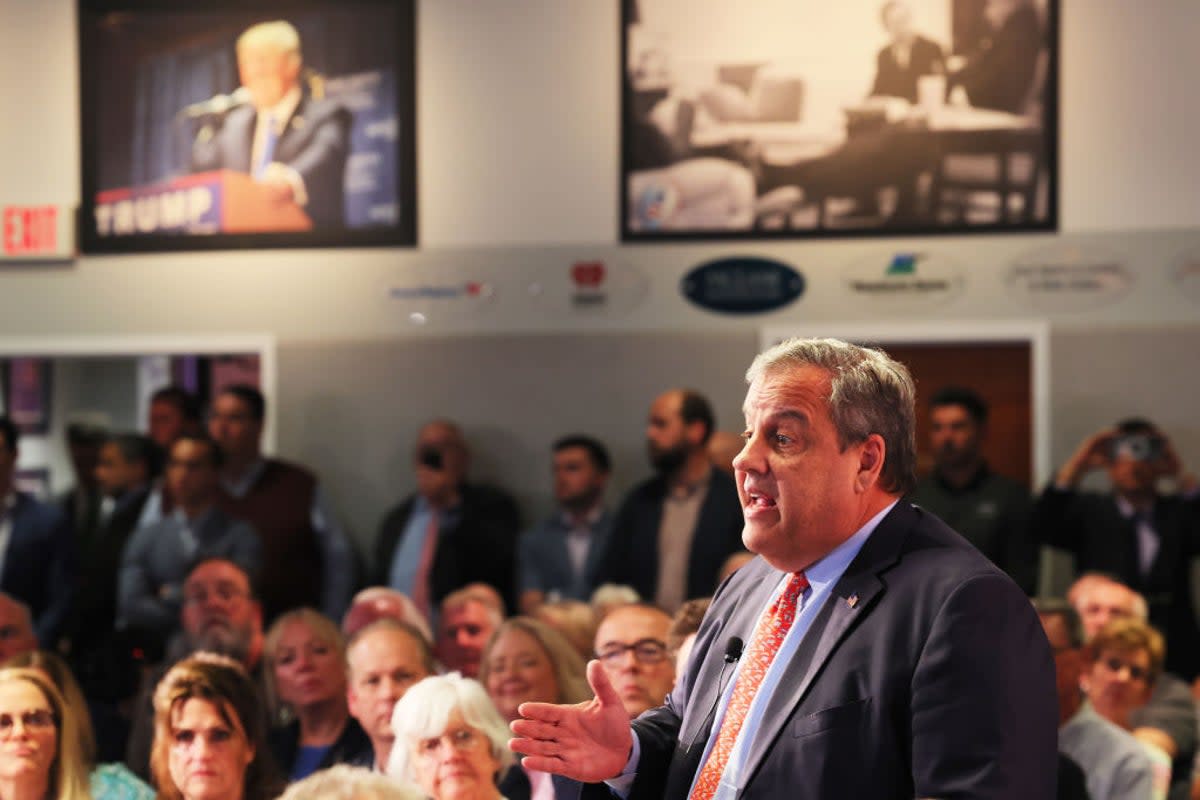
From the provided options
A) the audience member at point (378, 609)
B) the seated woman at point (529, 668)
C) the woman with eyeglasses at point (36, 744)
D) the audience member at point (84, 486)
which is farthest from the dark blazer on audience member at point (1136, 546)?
the audience member at point (84, 486)

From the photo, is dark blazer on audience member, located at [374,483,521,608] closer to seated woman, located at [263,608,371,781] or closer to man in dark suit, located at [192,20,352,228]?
man in dark suit, located at [192,20,352,228]

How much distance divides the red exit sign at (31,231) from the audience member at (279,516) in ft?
Answer: 3.89

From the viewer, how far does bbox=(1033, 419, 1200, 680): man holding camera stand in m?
5.93

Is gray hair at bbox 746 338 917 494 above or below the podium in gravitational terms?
below

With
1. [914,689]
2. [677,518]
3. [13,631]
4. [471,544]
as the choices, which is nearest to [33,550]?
[13,631]

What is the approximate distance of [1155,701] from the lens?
16.0 ft

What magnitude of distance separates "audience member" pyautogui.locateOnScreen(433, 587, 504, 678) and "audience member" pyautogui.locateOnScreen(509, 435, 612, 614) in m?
0.83

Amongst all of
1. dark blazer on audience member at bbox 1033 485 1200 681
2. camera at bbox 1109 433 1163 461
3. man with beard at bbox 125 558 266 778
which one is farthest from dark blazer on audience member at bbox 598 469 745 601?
camera at bbox 1109 433 1163 461

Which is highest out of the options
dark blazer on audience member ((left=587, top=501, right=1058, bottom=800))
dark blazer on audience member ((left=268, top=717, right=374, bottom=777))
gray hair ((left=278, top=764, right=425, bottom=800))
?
dark blazer on audience member ((left=587, top=501, right=1058, bottom=800))

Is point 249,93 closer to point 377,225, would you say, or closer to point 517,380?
point 377,225

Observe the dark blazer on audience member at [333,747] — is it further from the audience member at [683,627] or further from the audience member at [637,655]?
the audience member at [683,627]

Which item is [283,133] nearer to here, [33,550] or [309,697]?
[33,550]

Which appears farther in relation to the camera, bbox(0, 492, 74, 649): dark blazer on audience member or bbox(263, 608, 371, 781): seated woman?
bbox(0, 492, 74, 649): dark blazer on audience member

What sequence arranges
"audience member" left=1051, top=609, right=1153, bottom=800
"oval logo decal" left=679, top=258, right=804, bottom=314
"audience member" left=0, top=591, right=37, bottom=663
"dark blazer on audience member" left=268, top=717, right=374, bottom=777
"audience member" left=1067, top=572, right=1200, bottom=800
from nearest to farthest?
"audience member" left=1051, top=609, right=1153, bottom=800 → "dark blazer on audience member" left=268, top=717, right=374, bottom=777 → "audience member" left=1067, top=572, right=1200, bottom=800 → "audience member" left=0, top=591, right=37, bottom=663 → "oval logo decal" left=679, top=258, right=804, bottom=314
